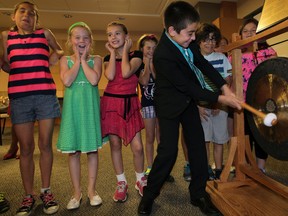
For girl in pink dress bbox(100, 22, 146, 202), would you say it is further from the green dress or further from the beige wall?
the beige wall

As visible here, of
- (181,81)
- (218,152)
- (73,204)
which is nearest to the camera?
(181,81)

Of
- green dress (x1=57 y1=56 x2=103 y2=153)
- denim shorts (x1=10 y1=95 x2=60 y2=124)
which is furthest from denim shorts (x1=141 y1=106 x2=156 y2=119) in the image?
denim shorts (x1=10 y1=95 x2=60 y2=124)

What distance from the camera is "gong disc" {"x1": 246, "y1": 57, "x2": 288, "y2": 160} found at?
1.34 m

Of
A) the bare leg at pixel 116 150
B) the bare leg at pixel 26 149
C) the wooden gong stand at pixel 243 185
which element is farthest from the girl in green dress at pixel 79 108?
the wooden gong stand at pixel 243 185

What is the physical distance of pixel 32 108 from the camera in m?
1.59

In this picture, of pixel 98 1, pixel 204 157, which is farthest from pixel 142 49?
pixel 98 1

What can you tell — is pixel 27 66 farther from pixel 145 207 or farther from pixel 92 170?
pixel 145 207

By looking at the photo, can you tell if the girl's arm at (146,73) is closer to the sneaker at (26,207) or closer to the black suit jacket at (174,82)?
the black suit jacket at (174,82)

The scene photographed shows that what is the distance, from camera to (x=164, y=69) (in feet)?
4.70

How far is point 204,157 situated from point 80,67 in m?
0.99

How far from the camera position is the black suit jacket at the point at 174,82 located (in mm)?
1391

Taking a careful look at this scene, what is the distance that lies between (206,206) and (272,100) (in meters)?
0.74

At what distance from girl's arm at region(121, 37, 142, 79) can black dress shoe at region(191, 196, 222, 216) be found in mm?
932

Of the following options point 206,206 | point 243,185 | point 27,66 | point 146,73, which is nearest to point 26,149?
point 27,66
